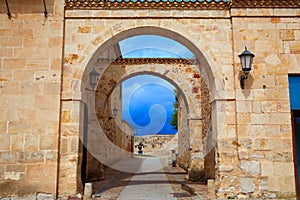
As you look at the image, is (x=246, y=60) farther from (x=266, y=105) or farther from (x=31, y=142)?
(x=31, y=142)

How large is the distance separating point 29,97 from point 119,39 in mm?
2181

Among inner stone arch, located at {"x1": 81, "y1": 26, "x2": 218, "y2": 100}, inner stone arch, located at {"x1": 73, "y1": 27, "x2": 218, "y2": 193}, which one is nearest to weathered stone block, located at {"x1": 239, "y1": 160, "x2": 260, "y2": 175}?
inner stone arch, located at {"x1": 81, "y1": 26, "x2": 218, "y2": 100}

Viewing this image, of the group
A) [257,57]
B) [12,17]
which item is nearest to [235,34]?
[257,57]

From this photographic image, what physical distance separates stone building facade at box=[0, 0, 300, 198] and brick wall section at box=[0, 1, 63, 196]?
0.06 ft

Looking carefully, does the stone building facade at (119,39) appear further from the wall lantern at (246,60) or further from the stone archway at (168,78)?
the stone archway at (168,78)

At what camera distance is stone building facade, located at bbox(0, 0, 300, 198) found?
5.55m

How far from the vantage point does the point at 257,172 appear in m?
5.55

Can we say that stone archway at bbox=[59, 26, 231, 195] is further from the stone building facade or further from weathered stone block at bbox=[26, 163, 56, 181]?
weathered stone block at bbox=[26, 163, 56, 181]

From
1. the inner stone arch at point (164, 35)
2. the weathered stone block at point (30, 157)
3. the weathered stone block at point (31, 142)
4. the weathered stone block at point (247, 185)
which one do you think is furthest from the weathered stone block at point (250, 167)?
the weathered stone block at point (31, 142)

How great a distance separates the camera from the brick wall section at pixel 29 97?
18.1ft

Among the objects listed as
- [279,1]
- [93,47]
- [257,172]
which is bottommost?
[257,172]

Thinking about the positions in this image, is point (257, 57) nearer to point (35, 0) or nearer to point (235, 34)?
point (235, 34)

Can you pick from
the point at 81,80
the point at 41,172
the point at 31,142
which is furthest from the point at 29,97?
the point at 41,172

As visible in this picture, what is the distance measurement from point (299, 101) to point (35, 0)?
18.7ft
